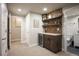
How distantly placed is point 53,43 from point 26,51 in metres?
0.67

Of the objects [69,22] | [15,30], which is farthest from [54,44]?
[15,30]

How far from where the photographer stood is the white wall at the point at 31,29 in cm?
179

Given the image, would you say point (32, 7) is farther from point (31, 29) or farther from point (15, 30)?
point (15, 30)

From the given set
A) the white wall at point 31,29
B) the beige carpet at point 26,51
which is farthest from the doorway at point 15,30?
the white wall at point 31,29

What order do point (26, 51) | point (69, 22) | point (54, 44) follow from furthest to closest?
point (54, 44)
point (26, 51)
point (69, 22)

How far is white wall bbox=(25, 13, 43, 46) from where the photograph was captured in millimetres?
1790

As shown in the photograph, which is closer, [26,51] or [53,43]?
[26,51]

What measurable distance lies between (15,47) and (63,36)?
3.62ft

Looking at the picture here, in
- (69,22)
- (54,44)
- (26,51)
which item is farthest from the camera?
(54,44)

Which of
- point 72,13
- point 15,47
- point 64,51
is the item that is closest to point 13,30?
point 15,47

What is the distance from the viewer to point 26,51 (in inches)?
70.4

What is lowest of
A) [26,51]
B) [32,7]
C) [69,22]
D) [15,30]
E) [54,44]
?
[26,51]

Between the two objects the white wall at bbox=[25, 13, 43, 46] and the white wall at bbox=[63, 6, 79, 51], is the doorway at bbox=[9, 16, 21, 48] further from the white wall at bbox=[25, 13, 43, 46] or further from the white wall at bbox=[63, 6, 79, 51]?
the white wall at bbox=[63, 6, 79, 51]

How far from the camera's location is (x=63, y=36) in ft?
5.63
